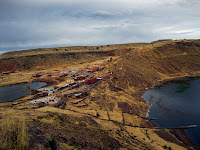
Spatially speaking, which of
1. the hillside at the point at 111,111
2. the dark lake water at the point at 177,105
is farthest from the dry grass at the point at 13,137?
the dark lake water at the point at 177,105

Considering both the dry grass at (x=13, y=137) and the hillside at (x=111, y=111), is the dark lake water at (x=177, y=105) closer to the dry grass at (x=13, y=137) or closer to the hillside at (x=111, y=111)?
the hillside at (x=111, y=111)

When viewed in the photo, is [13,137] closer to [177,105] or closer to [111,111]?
[111,111]

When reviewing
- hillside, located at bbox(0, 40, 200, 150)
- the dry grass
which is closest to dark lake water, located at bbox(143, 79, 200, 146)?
hillside, located at bbox(0, 40, 200, 150)

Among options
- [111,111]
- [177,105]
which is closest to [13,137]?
[111,111]

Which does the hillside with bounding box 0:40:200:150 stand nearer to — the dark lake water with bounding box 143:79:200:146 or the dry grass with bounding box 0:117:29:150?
the dry grass with bounding box 0:117:29:150

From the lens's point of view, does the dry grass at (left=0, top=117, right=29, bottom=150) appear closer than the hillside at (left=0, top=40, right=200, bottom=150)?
→ Yes
